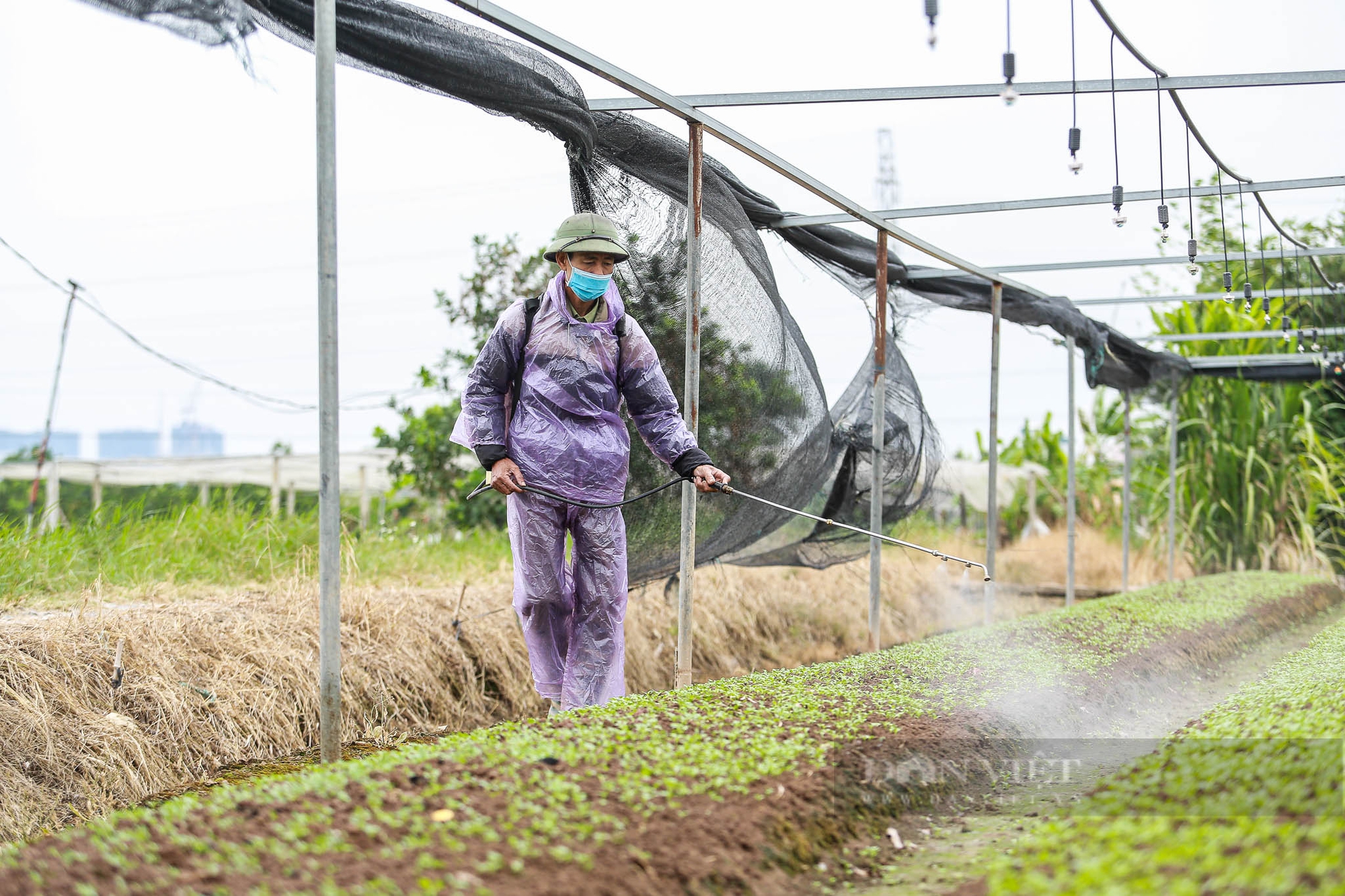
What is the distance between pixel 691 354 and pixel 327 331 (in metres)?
1.68

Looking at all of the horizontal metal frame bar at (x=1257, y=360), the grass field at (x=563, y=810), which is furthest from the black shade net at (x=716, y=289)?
the horizontal metal frame bar at (x=1257, y=360)

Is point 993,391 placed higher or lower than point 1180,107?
lower

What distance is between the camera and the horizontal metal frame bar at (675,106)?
314 centimetres

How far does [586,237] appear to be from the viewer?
3541mm

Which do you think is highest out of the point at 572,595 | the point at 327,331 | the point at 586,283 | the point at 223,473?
the point at 586,283

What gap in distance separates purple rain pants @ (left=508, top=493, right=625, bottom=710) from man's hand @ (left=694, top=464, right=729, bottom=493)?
32 centimetres

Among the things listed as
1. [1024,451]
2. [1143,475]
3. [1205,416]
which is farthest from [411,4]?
[1024,451]

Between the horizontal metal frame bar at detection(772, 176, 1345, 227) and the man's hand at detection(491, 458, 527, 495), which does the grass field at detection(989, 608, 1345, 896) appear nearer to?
the man's hand at detection(491, 458, 527, 495)

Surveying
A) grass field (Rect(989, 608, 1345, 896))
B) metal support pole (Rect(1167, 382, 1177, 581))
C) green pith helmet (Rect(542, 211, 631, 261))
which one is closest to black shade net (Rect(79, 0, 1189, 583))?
green pith helmet (Rect(542, 211, 631, 261))

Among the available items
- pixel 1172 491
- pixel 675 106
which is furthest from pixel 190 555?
pixel 1172 491

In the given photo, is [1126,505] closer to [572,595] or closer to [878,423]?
[878,423]

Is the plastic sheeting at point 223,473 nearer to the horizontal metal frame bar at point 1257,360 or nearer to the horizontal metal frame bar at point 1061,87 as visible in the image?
the horizontal metal frame bar at point 1257,360

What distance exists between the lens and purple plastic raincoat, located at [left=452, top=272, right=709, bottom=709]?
3.52 meters

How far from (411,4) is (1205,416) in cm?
1054
